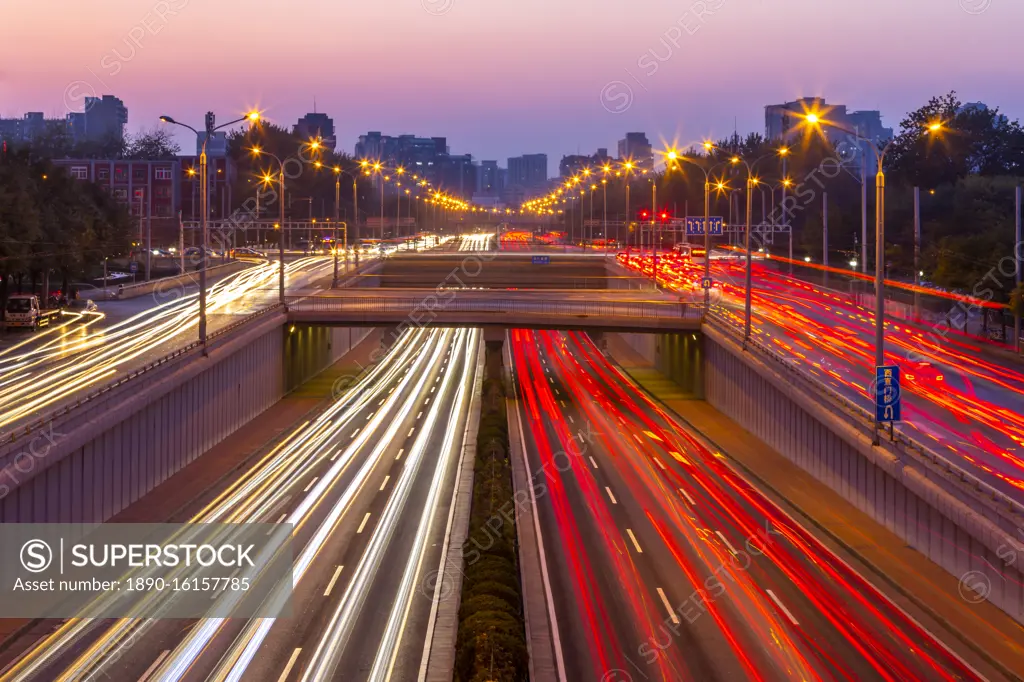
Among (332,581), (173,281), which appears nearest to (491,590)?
(332,581)

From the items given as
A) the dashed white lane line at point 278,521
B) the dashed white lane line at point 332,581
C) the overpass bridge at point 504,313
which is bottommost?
the dashed white lane line at point 332,581

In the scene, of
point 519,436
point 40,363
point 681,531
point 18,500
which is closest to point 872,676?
point 681,531

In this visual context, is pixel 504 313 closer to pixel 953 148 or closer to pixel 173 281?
pixel 173 281

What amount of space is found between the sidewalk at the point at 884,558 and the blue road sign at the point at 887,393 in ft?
10.0

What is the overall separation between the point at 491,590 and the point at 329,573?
459cm

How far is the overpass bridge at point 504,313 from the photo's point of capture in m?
47.6

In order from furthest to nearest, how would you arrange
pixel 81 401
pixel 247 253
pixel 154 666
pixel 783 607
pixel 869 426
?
pixel 247 253
pixel 869 426
pixel 81 401
pixel 783 607
pixel 154 666

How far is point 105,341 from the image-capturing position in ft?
141

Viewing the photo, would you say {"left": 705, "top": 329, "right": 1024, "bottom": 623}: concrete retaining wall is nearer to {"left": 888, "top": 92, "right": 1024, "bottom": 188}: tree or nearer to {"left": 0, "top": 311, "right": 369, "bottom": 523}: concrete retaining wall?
{"left": 0, "top": 311, "right": 369, "bottom": 523}: concrete retaining wall

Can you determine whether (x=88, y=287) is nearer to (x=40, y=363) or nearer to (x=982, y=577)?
(x=40, y=363)

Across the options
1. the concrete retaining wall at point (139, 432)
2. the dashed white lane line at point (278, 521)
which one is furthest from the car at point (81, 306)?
the dashed white lane line at point (278, 521)

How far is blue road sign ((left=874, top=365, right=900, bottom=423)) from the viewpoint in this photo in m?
23.0

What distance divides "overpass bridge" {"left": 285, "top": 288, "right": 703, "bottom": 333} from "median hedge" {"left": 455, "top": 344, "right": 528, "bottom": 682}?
1673cm

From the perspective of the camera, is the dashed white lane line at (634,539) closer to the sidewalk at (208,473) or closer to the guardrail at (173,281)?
the sidewalk at (208,473)
